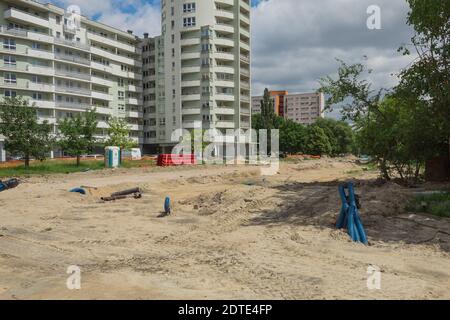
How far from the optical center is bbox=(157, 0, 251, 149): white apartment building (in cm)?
7600

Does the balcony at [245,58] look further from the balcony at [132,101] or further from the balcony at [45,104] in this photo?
the balcony at [45,104]

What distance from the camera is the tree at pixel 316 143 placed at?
84.6 metres

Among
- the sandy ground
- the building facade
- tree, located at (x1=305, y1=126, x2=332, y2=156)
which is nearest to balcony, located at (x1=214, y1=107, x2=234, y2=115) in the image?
tree, located at (x1=305, y1=126, x2=332, y2=156)

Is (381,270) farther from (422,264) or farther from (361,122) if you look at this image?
(361,122)

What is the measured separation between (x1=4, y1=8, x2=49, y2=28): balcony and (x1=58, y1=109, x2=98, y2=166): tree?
28.3 m

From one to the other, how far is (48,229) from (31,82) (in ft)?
185

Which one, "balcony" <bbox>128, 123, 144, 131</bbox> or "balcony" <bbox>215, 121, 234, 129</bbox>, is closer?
"balcony" <bbox>215, 121, 234, 129</bbox>

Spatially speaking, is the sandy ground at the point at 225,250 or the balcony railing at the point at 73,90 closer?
the sandy ground at the point at 225,250

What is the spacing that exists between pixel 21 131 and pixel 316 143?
62759mm

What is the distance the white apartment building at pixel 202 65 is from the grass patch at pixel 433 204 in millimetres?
62863

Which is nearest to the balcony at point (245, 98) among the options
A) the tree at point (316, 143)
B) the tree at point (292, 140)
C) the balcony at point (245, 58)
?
the balcony at point (245, 58)

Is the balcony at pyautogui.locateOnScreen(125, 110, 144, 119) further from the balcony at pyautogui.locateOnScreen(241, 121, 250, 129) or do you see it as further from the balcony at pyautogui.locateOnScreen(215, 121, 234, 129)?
the balcony at pyautogui.locateOnScreen(241, 121, 250, 129)

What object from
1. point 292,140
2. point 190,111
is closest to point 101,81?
point 190,111

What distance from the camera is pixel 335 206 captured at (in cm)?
1276
